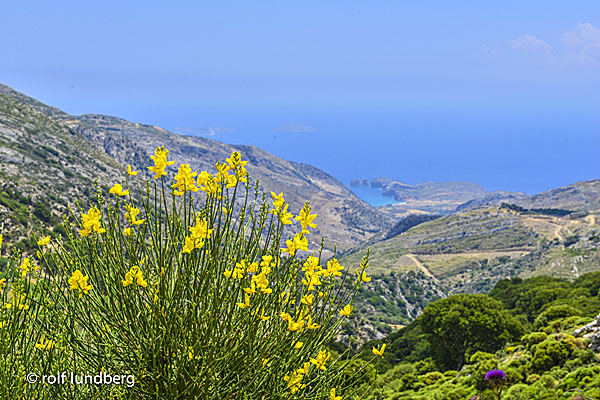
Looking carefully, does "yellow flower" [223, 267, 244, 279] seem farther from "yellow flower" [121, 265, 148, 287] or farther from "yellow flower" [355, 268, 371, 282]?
"yellow flower" [355, 268, 371, 282]

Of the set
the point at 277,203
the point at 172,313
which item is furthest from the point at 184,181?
the point at 172,313

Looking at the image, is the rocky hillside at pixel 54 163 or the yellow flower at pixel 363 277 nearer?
the yellow flower at pixel 363 277

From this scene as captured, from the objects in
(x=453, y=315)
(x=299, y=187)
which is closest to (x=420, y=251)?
(x=453, y=315)

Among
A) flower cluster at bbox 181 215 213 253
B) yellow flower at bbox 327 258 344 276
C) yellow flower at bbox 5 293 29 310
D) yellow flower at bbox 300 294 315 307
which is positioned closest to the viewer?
Result: flower cluster at bbox 181 215 213 253

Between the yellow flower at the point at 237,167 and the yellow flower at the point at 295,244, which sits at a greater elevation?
the yellow flower at the point at 237,167

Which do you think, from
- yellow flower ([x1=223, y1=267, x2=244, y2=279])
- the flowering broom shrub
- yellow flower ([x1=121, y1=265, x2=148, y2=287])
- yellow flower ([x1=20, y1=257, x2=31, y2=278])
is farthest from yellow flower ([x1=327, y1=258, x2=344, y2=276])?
yellow flower ([x1=20, y1=257, x2=31, y2=278])

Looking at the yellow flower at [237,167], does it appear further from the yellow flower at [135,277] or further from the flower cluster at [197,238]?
the yellow flower at [135,277]

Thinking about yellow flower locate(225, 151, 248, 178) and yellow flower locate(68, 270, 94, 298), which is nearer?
yellow flower locate(68, 270, 94, 298)

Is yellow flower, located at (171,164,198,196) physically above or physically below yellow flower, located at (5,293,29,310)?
above

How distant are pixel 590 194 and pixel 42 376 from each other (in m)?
153

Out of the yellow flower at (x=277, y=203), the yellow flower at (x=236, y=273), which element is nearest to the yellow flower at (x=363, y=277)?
the yellow flower at (x=277, y=203)

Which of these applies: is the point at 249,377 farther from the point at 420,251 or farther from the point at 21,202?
the point at 420,251

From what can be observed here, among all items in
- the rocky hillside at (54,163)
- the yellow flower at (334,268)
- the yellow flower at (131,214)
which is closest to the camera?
the yellow flower at (131,214)

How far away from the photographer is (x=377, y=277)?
64.4m
